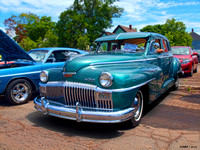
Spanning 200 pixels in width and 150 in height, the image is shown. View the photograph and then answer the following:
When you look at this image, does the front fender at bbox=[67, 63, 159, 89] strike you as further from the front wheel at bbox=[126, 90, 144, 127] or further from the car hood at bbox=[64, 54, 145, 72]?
the front wheel at bbox=[126, 90, 144, 127]

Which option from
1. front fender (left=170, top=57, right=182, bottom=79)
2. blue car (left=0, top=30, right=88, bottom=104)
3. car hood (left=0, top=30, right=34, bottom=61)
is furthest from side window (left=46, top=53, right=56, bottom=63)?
front fender (left=170, top=57, right=182, bottom=79)

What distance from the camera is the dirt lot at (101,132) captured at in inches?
103

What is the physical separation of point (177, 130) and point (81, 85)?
1802 mm

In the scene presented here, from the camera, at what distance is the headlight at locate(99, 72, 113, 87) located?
2.71 m

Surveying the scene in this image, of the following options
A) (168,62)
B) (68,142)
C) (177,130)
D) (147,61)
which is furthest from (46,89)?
(168,62)

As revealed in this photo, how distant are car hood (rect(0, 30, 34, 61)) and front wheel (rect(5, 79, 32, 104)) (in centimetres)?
81

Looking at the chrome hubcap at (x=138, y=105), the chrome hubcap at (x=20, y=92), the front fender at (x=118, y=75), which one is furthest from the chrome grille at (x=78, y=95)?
the chrome hubcap at (x=20, y=92)

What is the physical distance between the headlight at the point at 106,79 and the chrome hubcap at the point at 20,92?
9.68 feet

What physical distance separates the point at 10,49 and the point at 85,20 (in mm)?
31171

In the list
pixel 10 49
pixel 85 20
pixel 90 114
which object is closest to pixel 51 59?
pixel 10 49

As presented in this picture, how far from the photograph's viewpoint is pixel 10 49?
5160mm

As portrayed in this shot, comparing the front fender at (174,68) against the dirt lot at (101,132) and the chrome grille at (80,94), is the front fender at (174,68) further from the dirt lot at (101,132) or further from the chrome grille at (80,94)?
the chrome grille at (80,94)

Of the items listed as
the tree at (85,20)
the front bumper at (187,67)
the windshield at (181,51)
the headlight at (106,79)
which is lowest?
the front bumper at (187,67)

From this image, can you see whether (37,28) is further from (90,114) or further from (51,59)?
(90,114)
